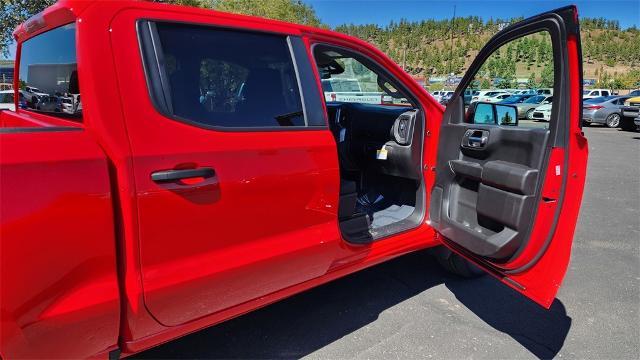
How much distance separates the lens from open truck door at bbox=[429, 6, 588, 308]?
2.31m

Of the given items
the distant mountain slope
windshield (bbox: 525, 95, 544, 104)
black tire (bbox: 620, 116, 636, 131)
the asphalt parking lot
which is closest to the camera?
the asphalt parking lot

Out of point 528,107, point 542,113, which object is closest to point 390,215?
point 542,113

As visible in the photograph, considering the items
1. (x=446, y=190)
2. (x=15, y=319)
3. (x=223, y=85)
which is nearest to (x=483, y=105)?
(x=446, y=190)

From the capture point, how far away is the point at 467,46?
82.8m

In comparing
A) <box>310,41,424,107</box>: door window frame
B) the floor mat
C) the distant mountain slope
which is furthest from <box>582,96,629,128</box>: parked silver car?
the distant mountain slope

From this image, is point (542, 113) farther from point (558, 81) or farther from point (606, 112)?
point (558, 81)

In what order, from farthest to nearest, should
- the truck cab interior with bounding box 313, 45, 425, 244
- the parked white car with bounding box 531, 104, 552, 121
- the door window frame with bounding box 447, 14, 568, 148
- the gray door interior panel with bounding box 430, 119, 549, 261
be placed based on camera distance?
1. the parked white car with bounding box 531, 104, 552, 121
2. the truck cab interior with bounding box 313, 45, 425, 244
3. the gray door interior panel with bounding box 430, 119, 549, 261
4. the door window frame with bounding box 447, 14, 568, 148

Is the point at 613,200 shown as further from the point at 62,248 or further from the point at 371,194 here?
the point at 62,248

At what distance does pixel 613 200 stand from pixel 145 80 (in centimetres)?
667

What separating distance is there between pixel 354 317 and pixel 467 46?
289ft

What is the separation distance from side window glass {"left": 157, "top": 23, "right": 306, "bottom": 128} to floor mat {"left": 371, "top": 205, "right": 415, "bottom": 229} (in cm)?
122

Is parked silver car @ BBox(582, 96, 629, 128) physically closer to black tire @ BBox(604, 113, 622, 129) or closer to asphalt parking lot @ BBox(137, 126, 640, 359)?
black tire @ BBox(604, 113, 622, 129)

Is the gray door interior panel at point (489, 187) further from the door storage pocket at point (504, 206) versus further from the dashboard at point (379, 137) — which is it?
the dashboard at point (379, 137)

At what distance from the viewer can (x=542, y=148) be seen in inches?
93.0
